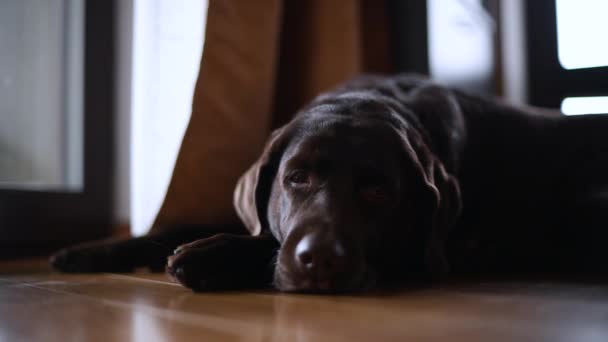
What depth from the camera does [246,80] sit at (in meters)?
2.27

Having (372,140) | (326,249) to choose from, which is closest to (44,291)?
(326,249)

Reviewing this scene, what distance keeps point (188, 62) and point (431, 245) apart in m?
1.26

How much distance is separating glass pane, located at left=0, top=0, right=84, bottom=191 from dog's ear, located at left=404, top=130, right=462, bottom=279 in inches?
66.6

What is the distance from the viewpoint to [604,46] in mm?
2520

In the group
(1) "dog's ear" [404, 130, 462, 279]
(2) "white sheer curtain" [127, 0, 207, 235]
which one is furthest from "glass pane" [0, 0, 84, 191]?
(1) "dog's ear" [404, 130, 462, 279]

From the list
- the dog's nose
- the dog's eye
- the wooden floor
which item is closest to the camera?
the wooden floor

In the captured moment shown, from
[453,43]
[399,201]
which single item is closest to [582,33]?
[453,43]

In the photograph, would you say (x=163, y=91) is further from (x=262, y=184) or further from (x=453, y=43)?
(x=453, y=43)

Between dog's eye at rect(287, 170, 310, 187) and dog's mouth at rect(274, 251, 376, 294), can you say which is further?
dog's eye at rect(287, 170, 310, 187)

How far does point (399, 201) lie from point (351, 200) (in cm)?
17

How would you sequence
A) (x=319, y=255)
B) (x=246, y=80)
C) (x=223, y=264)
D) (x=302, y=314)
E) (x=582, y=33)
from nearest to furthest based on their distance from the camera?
(x=302, y=314)
(x=319, y=255)
(x=223, y=264)
(x=246, y=80)
(x=582, y=33)

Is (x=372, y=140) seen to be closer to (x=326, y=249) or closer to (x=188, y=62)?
(x=326, y=249)

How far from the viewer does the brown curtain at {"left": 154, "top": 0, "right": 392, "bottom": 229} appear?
81.3 inches

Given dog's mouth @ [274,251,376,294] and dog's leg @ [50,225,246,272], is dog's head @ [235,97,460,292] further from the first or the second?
dog's leg @ [50,225,246,272]
